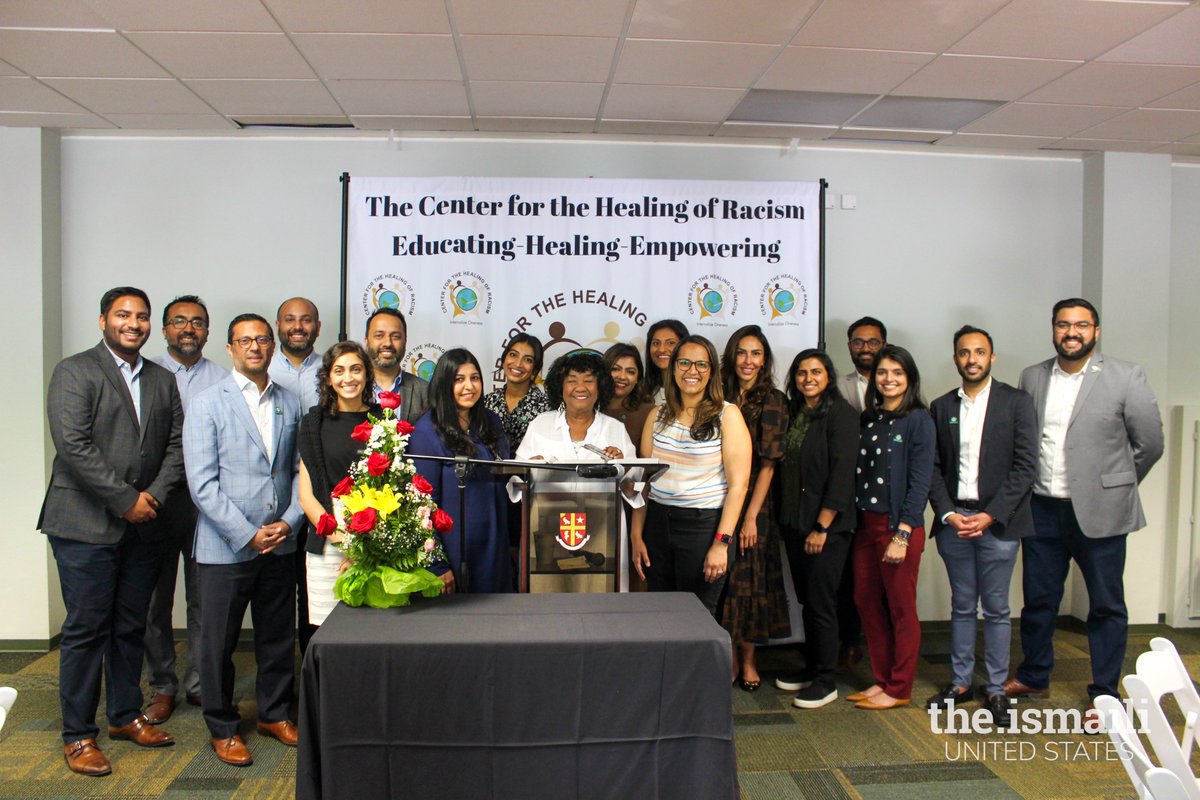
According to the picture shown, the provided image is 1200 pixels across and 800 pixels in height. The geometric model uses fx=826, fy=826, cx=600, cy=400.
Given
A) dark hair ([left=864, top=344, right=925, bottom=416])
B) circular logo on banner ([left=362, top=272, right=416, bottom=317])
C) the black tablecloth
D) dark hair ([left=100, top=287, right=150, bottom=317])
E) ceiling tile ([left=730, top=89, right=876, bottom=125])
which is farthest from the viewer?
circular logo on banner ([left=362, top=272, right=416, bottom=317])

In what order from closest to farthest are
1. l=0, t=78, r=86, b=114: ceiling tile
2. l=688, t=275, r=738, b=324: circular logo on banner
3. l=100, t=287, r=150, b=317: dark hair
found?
1. l=100, t=287, r=150, b=317: dark hair
2. l=0, t=78, r=86, b=114: ceiling tile
3. l=688, t=275, r=738, b=324: circular logo on banner

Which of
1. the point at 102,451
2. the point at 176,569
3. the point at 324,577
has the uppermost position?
the point at 102,451

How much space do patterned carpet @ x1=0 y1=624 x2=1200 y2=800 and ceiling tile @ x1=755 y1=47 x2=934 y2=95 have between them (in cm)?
282

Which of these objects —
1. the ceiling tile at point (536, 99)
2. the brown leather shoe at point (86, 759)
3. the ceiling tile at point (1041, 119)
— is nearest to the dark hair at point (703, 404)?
the ceiling tile at point (536, 99)

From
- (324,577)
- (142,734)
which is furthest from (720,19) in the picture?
(142,734)

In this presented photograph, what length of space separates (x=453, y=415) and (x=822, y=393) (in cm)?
167

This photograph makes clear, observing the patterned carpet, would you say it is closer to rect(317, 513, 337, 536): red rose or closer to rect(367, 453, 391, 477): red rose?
rect(317, 513, 337, 536): red rose

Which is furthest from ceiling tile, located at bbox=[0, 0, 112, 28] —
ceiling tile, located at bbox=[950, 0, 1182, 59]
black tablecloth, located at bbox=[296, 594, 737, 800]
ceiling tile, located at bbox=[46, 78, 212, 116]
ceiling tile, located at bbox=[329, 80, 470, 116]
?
ceiling tile, located at bbox=[950, 0, 1182, 59]

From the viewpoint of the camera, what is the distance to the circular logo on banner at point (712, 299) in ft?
14.9

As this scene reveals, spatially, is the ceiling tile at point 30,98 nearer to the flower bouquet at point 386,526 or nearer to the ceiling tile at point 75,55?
the ceiling tile at point 75,55

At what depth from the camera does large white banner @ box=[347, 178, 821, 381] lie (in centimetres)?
446

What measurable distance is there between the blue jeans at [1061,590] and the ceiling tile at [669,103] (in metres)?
2.40

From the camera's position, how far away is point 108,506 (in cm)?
304

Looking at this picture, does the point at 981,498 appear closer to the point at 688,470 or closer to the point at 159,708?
the point at 688,470
